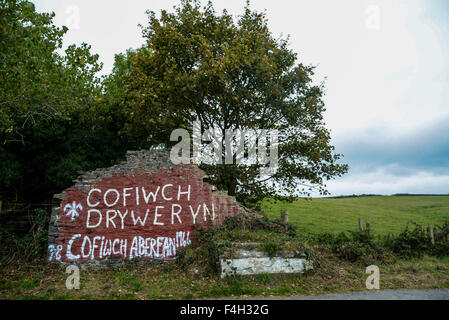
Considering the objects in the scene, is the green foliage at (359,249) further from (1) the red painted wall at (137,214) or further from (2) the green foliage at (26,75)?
(2) the green foliage at (26,75)

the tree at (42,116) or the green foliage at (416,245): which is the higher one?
the tree at (42,116)

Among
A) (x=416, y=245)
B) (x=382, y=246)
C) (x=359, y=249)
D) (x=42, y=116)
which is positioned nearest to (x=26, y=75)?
(x=42, y=116)

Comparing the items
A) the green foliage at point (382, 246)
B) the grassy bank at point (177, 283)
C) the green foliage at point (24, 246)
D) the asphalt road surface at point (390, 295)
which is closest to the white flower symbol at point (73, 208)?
the green foliage at point (24, 246)

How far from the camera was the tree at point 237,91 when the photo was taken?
12.9 meters

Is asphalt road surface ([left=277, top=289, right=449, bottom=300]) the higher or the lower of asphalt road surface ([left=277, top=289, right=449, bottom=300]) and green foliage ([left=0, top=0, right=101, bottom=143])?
the lower

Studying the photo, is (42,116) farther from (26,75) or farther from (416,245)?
(416,245)

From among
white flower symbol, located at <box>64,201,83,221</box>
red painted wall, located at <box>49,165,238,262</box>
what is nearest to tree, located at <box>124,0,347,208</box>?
red painted wall, located at <box>49,165,238,262</box>

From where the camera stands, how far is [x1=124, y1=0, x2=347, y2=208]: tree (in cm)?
1291

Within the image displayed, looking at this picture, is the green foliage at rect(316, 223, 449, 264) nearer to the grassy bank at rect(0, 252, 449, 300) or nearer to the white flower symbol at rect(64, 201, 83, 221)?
the grassy bank at rect(0, 252, 449, 300)

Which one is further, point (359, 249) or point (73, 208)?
point (359, 249)

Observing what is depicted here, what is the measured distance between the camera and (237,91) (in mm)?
13148

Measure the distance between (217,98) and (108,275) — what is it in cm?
863
